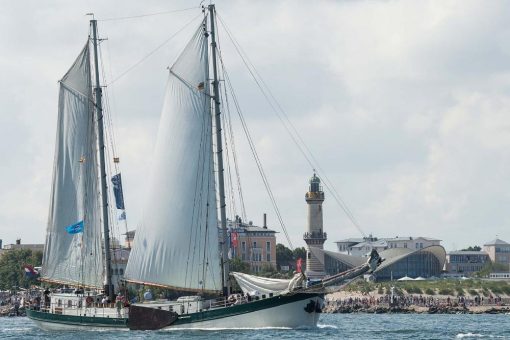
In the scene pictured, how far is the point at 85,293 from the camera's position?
89438 mm

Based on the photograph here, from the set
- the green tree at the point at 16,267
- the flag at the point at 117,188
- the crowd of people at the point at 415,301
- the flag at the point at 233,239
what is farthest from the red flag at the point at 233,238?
the green tree at the point at 16,267

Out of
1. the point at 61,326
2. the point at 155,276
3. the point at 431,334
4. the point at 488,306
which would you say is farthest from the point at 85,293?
the point at 488,306

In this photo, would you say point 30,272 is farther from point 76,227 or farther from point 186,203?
point 186,203

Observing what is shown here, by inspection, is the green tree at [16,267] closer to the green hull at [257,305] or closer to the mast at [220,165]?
the mast at [220,165]

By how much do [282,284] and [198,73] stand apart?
14.2m

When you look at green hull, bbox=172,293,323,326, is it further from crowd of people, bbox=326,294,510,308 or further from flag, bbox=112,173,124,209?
crowd of people, bbox=326,294,510,308

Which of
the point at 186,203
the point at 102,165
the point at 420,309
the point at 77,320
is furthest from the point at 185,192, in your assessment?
the point at 420,309

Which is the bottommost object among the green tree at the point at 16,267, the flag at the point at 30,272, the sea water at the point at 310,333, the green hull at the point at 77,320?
the sea water at the point at 310,333

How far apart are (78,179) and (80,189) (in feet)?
2.23

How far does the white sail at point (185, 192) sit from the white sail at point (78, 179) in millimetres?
6749

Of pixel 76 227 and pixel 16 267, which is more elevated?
pixel 16 267

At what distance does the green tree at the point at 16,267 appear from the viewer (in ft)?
573

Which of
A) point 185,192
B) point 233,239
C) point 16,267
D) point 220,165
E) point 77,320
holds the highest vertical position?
point 16,267

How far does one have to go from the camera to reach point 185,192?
271 feet
